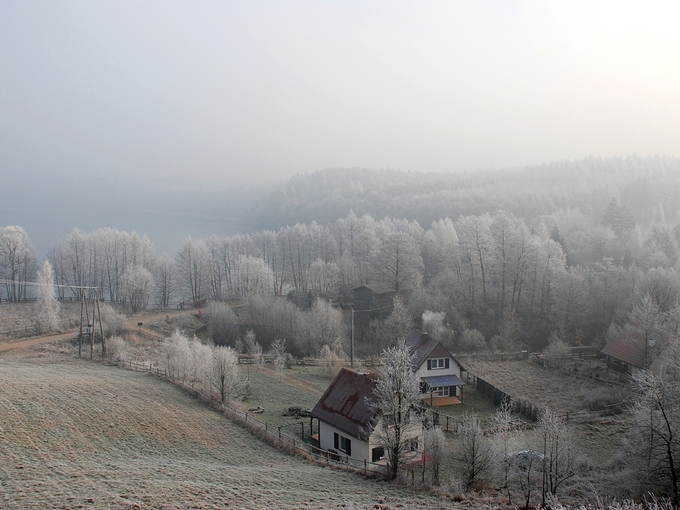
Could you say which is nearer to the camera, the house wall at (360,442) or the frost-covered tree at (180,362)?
the house wall at (360,442)

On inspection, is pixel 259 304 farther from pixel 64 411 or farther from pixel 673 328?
pixel 673 328

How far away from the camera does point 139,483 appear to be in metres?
16.9

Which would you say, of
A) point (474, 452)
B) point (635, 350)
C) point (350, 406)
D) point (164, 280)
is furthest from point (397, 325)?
point (164, 280)

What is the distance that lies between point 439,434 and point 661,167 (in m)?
116

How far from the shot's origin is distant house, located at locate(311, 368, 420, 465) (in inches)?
921

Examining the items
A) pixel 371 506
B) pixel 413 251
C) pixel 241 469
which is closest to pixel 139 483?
pixel 241 469

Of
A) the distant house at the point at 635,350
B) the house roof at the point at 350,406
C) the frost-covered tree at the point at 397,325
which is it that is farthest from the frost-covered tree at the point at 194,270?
the distant house at the point at 635,350

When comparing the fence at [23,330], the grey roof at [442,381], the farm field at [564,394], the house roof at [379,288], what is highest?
the house roof at [379,288]

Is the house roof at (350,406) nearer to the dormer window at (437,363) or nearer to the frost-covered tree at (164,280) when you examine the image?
the dormer window at (437,363)

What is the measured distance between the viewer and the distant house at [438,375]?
115 feet

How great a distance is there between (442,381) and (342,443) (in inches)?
507

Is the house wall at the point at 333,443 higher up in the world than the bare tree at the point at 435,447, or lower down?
lower down

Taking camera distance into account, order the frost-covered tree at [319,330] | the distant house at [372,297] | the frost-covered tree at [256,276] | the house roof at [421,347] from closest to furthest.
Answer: the house roof at [421,347]
the frost-covered tree at [319,330]
the distant house at [372,297]
the frost-covered tree at [256,276]

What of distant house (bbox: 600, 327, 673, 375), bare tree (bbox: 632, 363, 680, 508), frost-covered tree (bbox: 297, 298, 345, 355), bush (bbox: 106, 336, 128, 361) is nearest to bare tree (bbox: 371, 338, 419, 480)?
bare tree (bbox: 632, 363, 680, 508)
